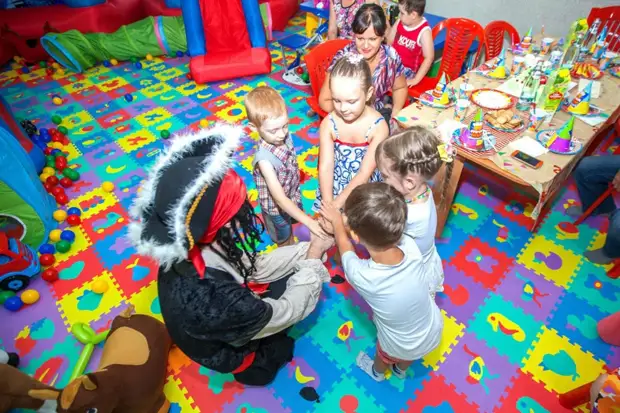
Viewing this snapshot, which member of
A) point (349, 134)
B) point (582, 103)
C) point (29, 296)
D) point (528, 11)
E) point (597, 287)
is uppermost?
point (528, 11)

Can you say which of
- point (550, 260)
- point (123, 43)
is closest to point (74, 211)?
point (123, 43)

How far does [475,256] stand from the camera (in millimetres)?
2984

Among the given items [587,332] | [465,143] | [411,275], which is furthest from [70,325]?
[587,332]

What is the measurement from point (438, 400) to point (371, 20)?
2.69 m

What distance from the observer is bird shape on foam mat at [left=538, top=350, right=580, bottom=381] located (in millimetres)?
2284

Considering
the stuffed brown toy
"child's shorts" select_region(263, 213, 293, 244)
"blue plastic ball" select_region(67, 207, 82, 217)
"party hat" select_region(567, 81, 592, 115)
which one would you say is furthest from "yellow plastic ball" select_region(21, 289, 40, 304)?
"party hat" select_region(567, 81, 592, 115)

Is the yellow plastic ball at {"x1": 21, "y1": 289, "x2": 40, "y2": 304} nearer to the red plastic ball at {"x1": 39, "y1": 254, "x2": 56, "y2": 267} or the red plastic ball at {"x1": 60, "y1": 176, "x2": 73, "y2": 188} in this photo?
the red plastic ball at {"x1": 39, "y1": 254, "x2": 56, "y2": 267}

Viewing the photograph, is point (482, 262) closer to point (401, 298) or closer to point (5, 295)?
point (401, 298)

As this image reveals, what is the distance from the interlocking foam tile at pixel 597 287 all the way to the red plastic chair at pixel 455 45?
91.0 inches

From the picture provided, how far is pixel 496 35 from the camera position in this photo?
412 centimetres

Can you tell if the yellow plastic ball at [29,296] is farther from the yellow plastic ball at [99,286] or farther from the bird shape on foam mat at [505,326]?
the bird shape on foam mat at [505,326]

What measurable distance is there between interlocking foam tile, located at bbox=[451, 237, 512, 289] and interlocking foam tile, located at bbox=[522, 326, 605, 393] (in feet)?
1.71

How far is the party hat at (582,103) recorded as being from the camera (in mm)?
2633

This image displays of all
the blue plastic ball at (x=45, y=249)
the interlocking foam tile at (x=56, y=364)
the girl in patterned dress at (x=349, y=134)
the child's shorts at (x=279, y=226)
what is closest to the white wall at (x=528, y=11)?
the girl in patterned dress at (x=349, y=134)
